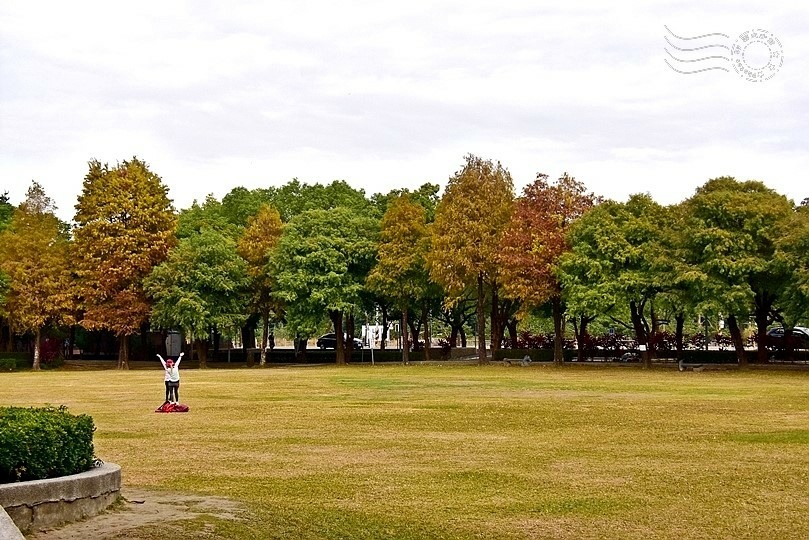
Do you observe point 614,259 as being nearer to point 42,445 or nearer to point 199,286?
point 199,286

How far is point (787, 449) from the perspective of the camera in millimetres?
18562

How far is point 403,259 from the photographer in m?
64.2

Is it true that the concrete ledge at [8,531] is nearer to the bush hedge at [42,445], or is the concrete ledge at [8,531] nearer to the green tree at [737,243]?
the bush hedge at [42,445]

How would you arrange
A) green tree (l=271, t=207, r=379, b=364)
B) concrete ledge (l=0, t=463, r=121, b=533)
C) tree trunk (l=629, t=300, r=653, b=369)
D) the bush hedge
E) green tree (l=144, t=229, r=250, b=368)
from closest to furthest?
concrete ledge (l=0, t=463, r=121, b=533) → the bush hedge → tree trunk (l=629, t=300, r=653, b=369) → green tree (l=144, t=229, r=250, b=368) → green tree (l=271, t=207, r=379, b=364)

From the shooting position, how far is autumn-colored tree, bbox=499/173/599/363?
59.4 metres

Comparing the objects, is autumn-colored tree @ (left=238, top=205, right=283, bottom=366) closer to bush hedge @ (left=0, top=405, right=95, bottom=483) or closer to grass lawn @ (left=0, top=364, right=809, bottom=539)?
grass lawn @ (left=0, top=364, right=809, bottom=539)

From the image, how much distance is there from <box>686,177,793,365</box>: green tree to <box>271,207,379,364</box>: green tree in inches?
855

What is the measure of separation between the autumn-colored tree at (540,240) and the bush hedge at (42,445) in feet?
158

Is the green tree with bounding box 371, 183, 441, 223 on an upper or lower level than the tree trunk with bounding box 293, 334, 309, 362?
upper

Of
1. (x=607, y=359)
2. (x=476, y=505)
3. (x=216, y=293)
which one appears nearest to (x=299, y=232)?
(x=216, y=293)

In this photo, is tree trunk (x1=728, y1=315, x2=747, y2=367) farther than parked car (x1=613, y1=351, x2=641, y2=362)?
No

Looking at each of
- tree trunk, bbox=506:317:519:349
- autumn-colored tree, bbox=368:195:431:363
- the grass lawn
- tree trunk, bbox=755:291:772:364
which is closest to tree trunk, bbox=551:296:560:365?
autumn-colored tree, bbox=368:195:431:363

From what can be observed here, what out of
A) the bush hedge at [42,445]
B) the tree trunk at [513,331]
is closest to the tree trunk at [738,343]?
the tree trunk at [513,331]

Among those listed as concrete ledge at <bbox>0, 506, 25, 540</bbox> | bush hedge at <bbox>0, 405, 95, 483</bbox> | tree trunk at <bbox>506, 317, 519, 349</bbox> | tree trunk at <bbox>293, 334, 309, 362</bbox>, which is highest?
tree trunk at <bbox>506, 317, 519, 349</bbox>
